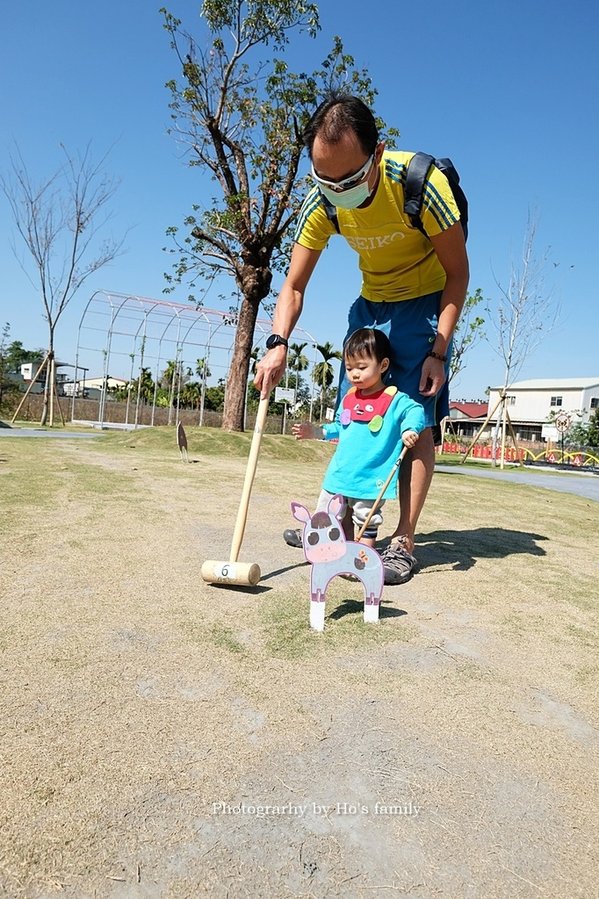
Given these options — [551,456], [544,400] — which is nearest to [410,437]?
[551,456]

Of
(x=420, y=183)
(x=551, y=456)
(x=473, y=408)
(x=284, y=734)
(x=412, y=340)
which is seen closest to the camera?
(x=284, y=734)

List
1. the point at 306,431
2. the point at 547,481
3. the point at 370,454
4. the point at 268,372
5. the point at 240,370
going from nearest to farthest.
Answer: the point at 268,372 → the point at 370,454 → the point at 306,431 → the point at 547,481 → the point at 240,370

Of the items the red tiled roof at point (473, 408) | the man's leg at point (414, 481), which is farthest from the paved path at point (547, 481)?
the red tiled roof at point (473, 408)

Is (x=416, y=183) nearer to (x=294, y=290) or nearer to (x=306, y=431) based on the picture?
(x=294, y=290)

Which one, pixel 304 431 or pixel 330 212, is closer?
pixel 330 212

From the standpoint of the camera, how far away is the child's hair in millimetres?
2918

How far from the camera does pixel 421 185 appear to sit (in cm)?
255

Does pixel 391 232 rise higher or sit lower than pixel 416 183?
lower

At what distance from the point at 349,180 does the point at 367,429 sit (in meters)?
1.08

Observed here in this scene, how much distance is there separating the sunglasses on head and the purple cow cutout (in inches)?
50.6

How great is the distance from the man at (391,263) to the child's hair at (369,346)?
0.18ft

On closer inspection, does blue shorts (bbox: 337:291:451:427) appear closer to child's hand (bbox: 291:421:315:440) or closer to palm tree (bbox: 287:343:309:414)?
child's hand (bbox: 291:421:315:440)

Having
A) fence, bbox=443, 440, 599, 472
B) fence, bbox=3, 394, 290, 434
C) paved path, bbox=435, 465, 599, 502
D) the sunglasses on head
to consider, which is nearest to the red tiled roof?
fence, bbox=443, 440, 599, 472

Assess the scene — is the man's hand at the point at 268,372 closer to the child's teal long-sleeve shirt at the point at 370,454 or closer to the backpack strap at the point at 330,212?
the child's teal long-sleeve shirt at the point at 370,454
